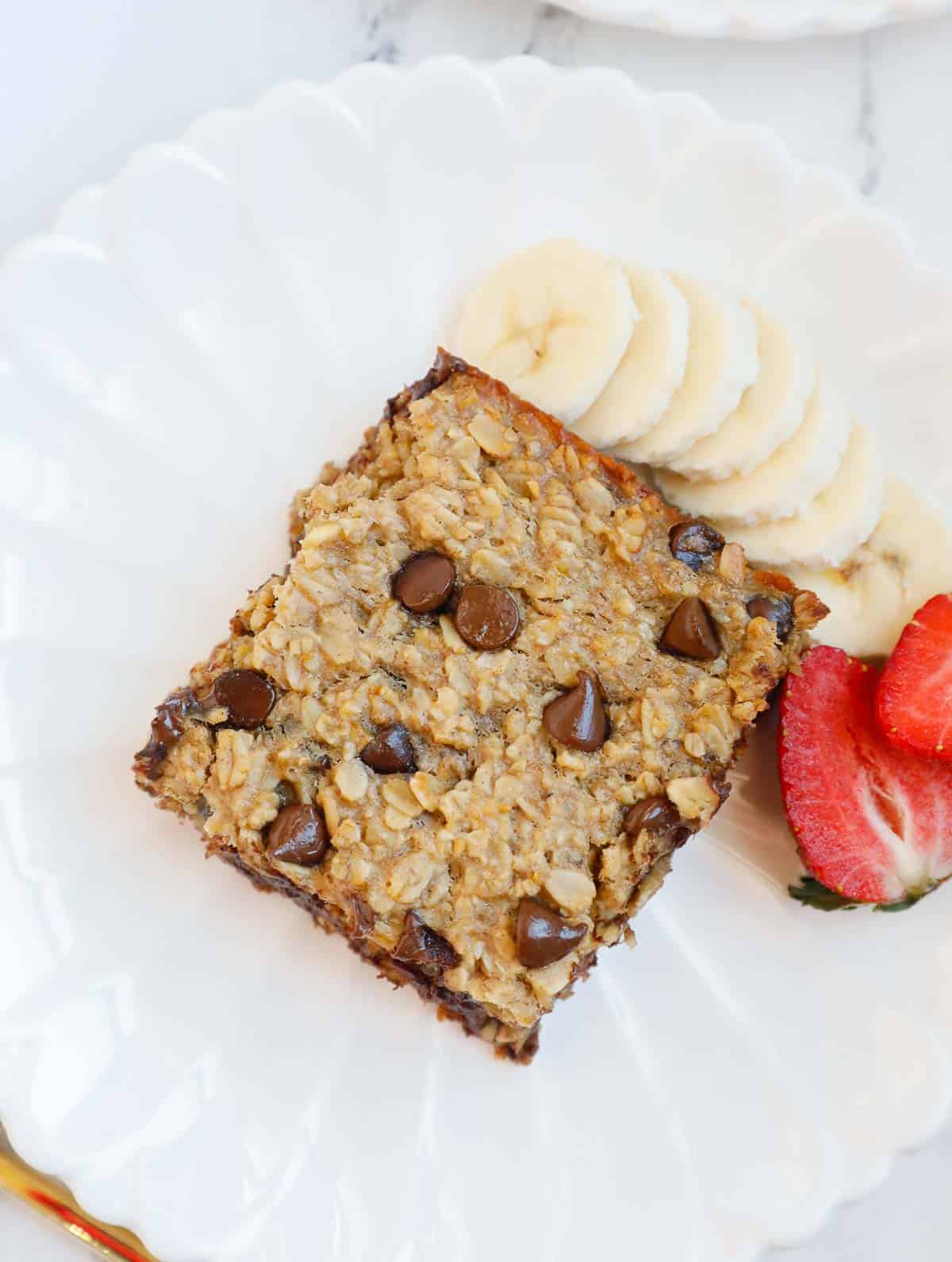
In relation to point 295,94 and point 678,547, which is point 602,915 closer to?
point 678,547

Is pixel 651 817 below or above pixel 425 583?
below

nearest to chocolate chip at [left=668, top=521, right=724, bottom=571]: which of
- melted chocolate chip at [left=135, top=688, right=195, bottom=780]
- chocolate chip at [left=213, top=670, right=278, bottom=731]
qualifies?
chocolate chip at [left=213, top=670, right=278, bottom=731]

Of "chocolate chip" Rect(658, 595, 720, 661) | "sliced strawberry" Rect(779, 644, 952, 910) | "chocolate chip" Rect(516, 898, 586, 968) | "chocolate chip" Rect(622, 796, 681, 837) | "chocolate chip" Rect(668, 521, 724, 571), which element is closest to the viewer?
"chocolate chip" Rect(516, 898, 586, 968)

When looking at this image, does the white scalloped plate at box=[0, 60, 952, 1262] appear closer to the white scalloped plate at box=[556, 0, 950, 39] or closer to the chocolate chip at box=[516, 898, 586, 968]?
the white scalloped plate at box=[556, 0, 950, 39]

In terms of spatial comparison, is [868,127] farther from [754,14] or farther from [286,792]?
[286,792]

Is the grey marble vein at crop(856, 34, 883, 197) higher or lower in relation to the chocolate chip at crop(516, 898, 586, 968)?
higher

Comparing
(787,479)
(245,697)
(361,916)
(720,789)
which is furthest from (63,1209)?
(787,479)
